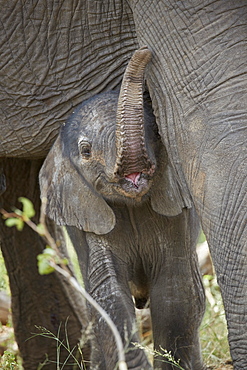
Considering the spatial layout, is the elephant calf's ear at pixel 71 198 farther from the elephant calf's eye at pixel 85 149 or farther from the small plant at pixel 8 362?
the small plant at pixel 8 362

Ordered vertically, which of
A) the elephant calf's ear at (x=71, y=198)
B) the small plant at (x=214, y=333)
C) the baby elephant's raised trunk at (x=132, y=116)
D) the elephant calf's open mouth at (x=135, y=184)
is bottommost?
the small plant at (x=214, y=333)

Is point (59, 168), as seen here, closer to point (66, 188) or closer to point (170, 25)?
point (66, 188)

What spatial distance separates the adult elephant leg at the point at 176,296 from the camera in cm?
407

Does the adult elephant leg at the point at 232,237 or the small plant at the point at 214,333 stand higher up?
the adult elephant leg at the point at 232,237

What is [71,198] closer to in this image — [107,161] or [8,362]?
[107,161]

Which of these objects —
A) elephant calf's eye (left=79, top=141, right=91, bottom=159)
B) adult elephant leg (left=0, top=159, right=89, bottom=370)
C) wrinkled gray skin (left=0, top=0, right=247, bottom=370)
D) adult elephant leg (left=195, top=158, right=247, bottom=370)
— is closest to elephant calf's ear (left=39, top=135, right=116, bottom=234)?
elephant calf's eye (left=79, top=141, right=91, bottom=159)

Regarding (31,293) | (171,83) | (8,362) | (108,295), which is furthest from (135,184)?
(31,293)

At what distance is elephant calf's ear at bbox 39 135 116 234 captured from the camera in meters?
3.90

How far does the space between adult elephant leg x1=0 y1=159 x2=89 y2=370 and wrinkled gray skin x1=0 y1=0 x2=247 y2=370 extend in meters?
0.44

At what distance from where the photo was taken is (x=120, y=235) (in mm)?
4039

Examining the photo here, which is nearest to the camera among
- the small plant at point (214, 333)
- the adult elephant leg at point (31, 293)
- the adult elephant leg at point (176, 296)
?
the adult elephant leg at point (176, 296)

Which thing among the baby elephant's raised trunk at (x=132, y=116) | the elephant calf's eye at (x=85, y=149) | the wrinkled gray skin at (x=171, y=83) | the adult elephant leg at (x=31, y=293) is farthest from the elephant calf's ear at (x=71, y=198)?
the adult elephant leg at (x=31, y=293)

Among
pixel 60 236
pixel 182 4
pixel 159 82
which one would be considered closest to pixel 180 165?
pixel 159 82

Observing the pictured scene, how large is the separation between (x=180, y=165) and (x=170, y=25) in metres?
0.48
